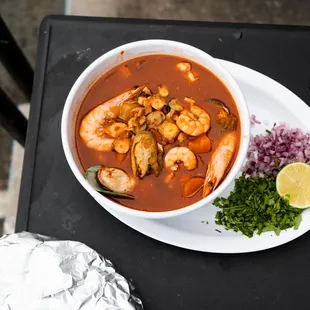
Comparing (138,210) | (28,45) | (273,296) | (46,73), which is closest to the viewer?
(138,210)

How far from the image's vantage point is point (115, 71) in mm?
1081

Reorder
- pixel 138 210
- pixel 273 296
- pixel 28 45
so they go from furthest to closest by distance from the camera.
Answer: pixel 28 45 < pixel 273 296 < pixel 138 210

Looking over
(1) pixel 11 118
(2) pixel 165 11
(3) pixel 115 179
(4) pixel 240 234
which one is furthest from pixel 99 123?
(2) pixel 165 11

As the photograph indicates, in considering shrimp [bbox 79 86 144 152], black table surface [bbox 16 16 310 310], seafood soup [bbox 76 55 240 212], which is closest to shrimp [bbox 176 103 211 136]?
seafood soup [bbox 76 55 240 212]

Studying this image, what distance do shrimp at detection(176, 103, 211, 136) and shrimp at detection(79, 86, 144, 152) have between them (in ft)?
0.34

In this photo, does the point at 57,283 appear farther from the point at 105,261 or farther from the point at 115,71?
the point at 115,71

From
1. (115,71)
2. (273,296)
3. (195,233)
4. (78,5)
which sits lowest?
(273,296)

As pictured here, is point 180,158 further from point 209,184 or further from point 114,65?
point 114,65

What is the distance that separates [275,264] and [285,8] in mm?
1121

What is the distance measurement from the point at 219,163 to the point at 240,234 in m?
0.15

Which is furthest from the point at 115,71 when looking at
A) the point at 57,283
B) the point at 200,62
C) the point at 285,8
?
the point at 285,8

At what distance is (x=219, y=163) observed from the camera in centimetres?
101

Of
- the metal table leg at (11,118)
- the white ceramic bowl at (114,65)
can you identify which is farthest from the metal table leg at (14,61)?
the white ceramic bowl at (114,65)

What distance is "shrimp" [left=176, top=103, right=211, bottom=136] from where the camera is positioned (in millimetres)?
1015
